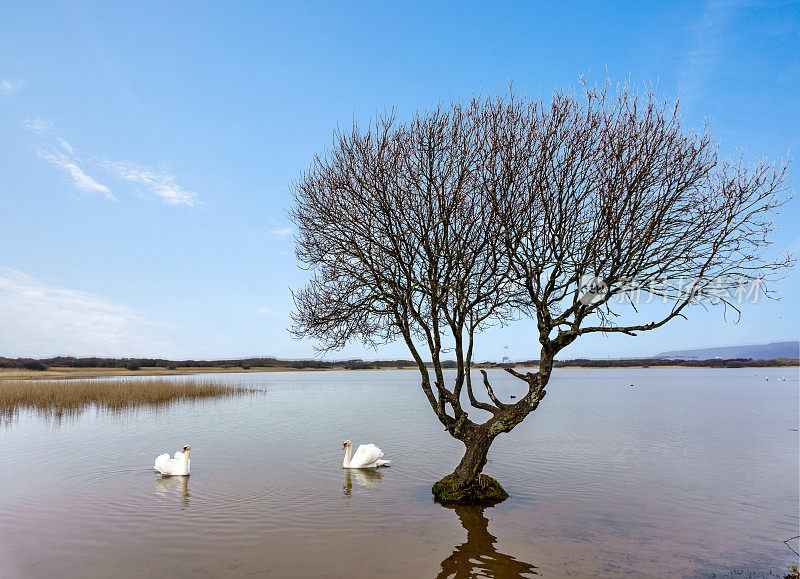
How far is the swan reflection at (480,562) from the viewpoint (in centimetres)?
820

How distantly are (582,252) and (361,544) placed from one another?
7.40 m

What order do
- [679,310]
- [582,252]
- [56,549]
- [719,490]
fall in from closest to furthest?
[56,549], [679,310], [582,252], [719,490]

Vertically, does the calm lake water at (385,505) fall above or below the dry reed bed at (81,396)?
below

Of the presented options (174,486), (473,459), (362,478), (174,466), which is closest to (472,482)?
(473,459)

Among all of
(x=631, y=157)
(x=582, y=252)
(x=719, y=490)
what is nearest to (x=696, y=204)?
(x=631, y=157)

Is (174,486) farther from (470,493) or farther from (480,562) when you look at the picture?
(480,562)

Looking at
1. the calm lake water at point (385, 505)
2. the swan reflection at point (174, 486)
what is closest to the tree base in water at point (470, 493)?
the calm lake water at point (385, 505)

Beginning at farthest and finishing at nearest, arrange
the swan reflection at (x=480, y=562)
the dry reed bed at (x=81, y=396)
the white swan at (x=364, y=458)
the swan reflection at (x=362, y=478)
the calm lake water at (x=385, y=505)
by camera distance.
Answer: the dry reed bed at (x=81, y=396) < the white swan at (x=364, y=458) < the swan reflection at (x=362, y=478) < the calm lake water at (x=385, y=505) < the swan reflection at (x=480, y=562)

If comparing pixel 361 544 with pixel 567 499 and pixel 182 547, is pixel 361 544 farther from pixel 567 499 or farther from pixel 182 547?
pixel 567 499

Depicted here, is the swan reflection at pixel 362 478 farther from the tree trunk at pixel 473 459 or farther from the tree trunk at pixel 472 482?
the tree trunk at pixel 473 459

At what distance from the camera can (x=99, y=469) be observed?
15727 millimetres

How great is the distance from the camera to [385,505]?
12.3m

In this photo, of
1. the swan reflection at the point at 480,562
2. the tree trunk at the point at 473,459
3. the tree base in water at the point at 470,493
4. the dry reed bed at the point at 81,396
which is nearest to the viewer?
the swan reflection at the point at 480,562

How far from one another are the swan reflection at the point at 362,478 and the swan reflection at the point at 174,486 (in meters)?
4.05
